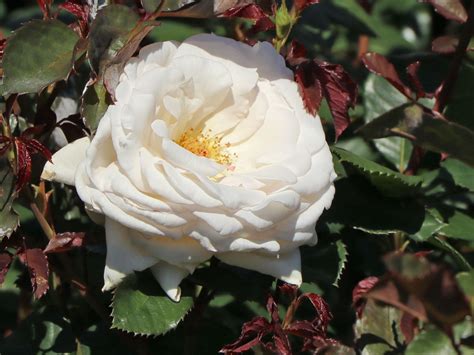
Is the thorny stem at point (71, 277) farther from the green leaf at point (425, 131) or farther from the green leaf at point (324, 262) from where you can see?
the green leaf at point (425, 131)

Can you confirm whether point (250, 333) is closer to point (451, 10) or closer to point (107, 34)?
point (107, 34)

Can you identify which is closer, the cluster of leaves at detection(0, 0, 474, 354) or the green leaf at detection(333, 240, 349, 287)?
the cluster of leaves at detection(0, 0, 474, 354)

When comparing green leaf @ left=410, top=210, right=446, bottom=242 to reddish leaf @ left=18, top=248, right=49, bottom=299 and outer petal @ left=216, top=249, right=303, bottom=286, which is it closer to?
outer petal @ left=216, top=249, right=303, bottom=286

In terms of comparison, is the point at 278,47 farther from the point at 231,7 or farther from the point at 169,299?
the point at 169,299

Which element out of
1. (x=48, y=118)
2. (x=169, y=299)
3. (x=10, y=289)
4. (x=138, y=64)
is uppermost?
(x=138, y=64)

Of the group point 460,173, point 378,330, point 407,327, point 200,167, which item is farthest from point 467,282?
point 460,173

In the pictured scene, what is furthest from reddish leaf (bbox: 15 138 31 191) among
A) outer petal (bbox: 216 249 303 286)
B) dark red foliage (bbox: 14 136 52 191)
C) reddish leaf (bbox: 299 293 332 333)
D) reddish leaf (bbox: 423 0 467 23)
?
reddish leaf (bbox: 423 0 467 23)

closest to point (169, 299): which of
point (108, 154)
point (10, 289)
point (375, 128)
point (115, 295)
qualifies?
point (115, 295)
